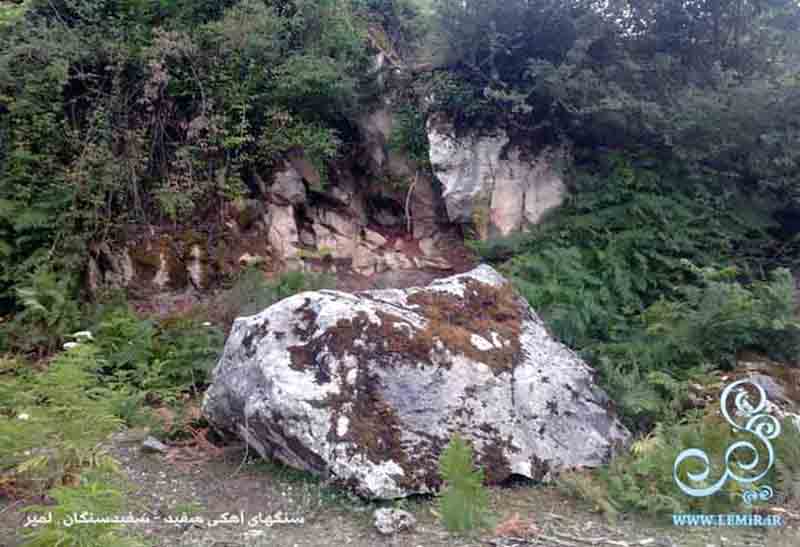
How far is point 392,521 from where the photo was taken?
3.69 meters

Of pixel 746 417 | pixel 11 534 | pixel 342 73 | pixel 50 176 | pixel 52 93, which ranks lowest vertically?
pixel 11 534

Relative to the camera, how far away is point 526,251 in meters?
7.88

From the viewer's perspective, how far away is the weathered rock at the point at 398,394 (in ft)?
13.6

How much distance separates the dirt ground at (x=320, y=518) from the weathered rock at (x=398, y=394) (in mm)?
145

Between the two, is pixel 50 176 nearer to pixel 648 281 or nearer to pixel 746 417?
pixel 648 281

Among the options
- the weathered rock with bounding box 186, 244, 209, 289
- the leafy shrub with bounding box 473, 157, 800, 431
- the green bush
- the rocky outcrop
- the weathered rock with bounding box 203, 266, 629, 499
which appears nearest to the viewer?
the green bush

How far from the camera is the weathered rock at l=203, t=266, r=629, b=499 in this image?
13.6 ft

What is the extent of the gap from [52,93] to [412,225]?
16.3 ft

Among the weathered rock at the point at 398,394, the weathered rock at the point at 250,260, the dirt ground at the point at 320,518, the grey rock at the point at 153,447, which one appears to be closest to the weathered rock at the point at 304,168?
the weathered rock at the point at 250,260

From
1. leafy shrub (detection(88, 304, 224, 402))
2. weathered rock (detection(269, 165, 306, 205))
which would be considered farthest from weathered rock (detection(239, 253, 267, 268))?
leafy shrub (detection(88, 304, 224, 402))

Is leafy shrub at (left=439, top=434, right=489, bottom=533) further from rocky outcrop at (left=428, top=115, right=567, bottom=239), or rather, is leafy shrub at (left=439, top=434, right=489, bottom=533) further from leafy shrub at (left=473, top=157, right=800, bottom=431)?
rocky outcrop at (left=428, top=115, right=567, bottom=239)

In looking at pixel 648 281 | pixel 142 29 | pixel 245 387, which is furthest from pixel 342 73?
pixel 245 387

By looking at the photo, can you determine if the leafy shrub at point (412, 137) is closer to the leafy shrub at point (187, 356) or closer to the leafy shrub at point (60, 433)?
the leafy shrub at point (187, 356)

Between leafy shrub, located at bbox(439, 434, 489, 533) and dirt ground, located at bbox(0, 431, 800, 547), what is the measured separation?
80mm
